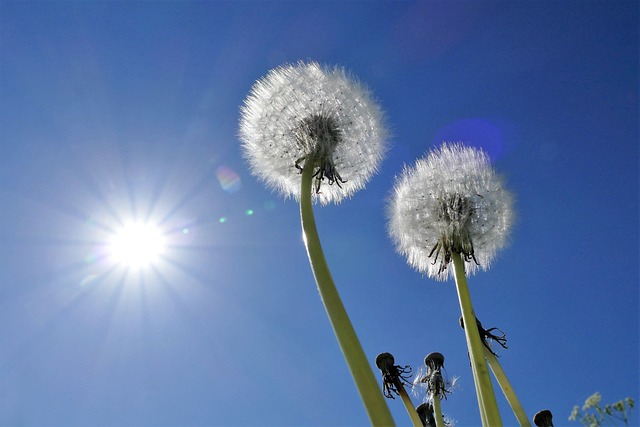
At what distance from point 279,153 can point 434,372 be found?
268 centimetres

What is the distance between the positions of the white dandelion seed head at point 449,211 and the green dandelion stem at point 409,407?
4.01 feet

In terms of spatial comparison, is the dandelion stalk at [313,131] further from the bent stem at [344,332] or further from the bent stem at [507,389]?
the bent stem at [507,389]

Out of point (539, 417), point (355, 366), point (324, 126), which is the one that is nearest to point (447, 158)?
point (324, 126)

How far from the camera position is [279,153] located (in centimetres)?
477

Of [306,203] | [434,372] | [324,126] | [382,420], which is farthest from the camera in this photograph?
[434,372]

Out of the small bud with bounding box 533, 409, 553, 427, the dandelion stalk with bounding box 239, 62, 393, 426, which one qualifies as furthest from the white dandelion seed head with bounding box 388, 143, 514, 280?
the small bud with bounding box 533, 409, 553, 427

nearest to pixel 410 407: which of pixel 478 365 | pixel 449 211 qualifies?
pixel 478 365

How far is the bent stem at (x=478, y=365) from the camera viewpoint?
3.36m

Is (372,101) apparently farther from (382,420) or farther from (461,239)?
(382,420)

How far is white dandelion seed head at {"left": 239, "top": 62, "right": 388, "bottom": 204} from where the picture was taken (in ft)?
15.0

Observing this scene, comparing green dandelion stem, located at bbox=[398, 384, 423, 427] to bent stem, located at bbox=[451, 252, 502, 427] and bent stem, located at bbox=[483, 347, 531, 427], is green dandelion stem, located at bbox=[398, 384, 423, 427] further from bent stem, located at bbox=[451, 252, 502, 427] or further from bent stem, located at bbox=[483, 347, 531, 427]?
bent stem, located at bbox=[451, 252, 502, 427]

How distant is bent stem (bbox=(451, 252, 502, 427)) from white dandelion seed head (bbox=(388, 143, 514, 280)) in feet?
2.23

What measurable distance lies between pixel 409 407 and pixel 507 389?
90cm

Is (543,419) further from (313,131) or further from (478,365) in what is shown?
(313,131)
